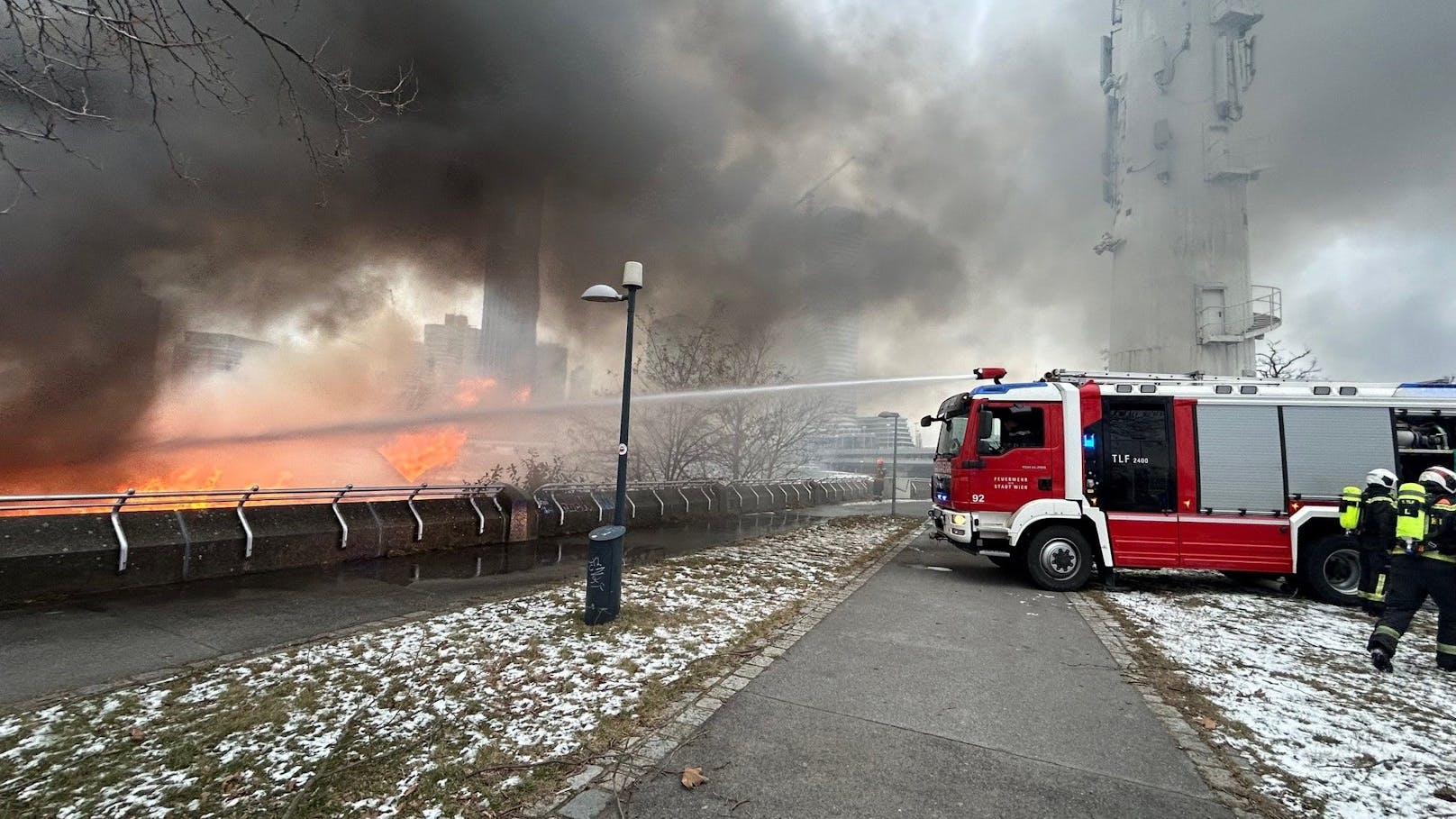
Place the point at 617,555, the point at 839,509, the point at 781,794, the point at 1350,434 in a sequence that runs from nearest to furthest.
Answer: the point at 781,794
the point at 617,555
the point at 1350,434
the point at 839,509

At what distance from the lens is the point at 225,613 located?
17.7 ft

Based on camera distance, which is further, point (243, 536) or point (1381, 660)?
point (243, 536)

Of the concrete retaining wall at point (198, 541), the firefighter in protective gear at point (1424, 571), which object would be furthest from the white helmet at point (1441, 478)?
the concrete retaining wall at point (198, 541)

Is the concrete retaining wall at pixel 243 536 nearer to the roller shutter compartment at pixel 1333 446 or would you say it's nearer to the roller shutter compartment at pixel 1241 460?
the roller shutter compartment at pixel 1241 460

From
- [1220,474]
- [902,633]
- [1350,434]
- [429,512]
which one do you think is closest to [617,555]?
[902,633]

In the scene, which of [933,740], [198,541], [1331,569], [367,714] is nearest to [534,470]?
[198,541]

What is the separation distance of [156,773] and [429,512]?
7178 mm

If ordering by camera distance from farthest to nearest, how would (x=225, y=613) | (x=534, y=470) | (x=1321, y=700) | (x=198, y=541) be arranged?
(x=534, y=470) → (x=198, y=541) → (x=225, y=613) → (x=1321, y=700)

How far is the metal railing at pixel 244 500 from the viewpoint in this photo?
6.11 metres

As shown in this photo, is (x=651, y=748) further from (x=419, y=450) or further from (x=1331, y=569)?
(x=419, y=450)

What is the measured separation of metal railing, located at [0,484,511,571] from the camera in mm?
6105

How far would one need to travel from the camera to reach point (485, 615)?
209 inches

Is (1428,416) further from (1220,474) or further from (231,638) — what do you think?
(231,638)

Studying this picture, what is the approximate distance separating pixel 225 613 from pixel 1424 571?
32.5 ft
